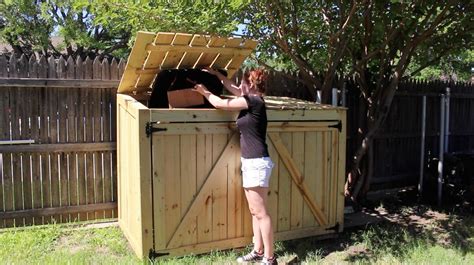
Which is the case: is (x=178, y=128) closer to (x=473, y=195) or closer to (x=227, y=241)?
(x=227, y=241)

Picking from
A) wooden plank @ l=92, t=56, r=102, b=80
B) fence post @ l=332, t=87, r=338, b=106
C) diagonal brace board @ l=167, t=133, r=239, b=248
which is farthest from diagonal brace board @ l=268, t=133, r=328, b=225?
wooden plank @ l=92, t=56, r=102, b=80

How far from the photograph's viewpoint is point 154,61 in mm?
4785

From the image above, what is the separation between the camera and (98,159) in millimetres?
5723

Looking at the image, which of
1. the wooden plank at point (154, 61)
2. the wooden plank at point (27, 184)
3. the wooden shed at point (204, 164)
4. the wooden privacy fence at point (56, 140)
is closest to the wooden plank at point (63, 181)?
the wooden privacy fence at point (56, 140)

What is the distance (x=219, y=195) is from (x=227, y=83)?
47.8 inches

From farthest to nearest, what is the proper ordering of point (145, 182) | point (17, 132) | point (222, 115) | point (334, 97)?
point (334, 97), point (17, 132), point (222, 115), point (145, 182)

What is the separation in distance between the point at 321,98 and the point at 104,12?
319cm

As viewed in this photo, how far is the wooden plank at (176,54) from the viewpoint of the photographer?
454cm

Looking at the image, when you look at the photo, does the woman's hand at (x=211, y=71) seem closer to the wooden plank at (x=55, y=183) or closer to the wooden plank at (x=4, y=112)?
the wooden plank at (x=55, y=183)

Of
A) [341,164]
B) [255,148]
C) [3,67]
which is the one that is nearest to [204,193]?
[255,148]

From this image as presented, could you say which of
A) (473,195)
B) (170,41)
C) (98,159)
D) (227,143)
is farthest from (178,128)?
(473,195)

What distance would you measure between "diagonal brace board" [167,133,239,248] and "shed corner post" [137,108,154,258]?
250mm

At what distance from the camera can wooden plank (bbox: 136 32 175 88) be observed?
174 inches

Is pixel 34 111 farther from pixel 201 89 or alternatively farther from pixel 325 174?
pixel 325 174
